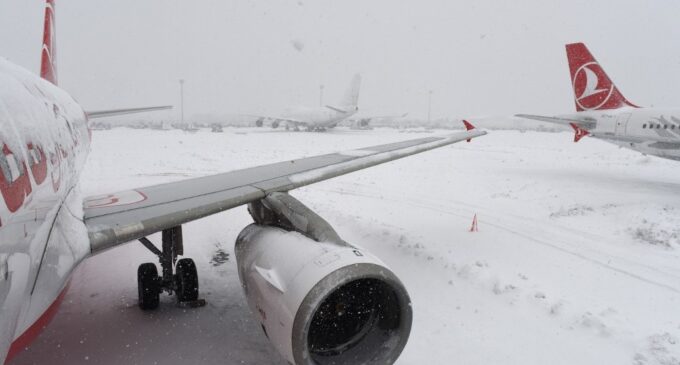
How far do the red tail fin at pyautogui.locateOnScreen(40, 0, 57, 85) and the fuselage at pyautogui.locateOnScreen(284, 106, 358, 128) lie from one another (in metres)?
37.5

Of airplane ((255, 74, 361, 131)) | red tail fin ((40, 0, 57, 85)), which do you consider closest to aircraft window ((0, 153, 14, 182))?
red tail fin ((40, 0, 57, 85))

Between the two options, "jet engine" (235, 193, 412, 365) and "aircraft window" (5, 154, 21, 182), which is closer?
"aircraft window" (5, 154, 21, 182)

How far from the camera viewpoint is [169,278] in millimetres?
5910

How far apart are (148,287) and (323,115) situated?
42.9 metres

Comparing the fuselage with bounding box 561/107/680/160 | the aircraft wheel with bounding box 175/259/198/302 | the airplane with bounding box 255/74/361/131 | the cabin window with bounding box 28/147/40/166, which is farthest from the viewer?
the airplane with bounding box 255/74/361/131

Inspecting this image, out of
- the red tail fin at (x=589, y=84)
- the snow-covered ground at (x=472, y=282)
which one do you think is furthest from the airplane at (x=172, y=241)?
the red tail fin at (x=589, y=84)

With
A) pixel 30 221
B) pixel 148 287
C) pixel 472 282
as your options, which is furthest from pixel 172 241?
pixel 472 282

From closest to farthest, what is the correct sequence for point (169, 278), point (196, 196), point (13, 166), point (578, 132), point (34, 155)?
point (13, 166) < point (34, 155) < point (196, 196) < point (169, 278) < point (578, 132)

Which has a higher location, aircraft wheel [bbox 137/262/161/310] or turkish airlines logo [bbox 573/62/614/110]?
turkish airlines logo [bbox 573/62/614/110]

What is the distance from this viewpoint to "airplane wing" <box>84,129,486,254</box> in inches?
154

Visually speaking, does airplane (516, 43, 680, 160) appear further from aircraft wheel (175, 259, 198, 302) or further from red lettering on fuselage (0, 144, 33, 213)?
red lettering on fuselage (0, 144, 33, 213)

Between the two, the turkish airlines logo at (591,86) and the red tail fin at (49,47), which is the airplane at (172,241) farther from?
the turkish airlines logo at (591,86)

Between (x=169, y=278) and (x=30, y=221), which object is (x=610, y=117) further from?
(x=30, y=221)

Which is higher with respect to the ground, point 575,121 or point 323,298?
point 575,121
